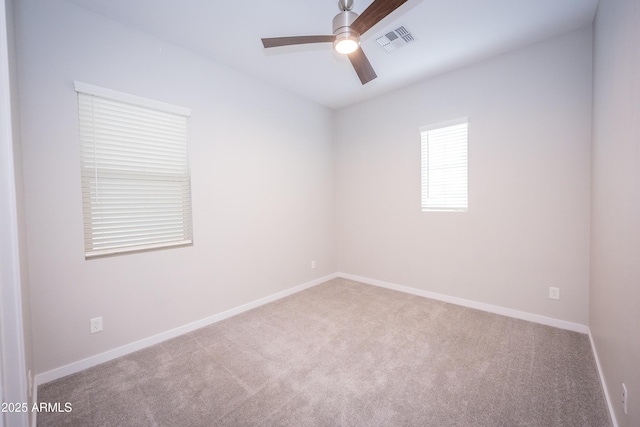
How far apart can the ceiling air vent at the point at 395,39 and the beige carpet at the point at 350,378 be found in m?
2.86

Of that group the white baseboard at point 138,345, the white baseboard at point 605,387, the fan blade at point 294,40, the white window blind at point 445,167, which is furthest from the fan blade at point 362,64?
the white baseboard at point 138,345

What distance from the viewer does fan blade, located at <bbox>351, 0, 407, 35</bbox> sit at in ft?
4.69

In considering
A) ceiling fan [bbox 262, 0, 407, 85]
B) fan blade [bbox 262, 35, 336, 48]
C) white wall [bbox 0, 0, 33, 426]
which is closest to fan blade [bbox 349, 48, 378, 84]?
ceiling fan [bbox 262, 0, 407, 85]

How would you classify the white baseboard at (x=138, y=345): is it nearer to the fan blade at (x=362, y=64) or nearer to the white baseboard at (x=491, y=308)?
the white baseboard at (x=491, y=308)

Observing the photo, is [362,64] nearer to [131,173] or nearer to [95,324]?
[131,173]

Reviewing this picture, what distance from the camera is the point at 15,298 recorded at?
1.07 m

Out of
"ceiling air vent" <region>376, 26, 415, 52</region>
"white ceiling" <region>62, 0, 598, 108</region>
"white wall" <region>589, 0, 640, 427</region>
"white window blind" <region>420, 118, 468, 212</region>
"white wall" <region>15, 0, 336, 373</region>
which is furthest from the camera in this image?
"white window blind" <region>420, 118, 468, 212</region>

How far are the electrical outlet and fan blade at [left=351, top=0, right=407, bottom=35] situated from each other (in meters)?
2.94

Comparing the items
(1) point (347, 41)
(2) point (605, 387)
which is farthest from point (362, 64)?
(2) point (605, 387)

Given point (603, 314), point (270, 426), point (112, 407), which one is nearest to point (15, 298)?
point (112, 407)

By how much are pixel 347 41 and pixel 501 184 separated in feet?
7.54

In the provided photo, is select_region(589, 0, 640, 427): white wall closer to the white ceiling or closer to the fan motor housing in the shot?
the white ceiling

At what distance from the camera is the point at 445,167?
3.29 meters

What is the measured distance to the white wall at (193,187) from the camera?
74.7 inches
